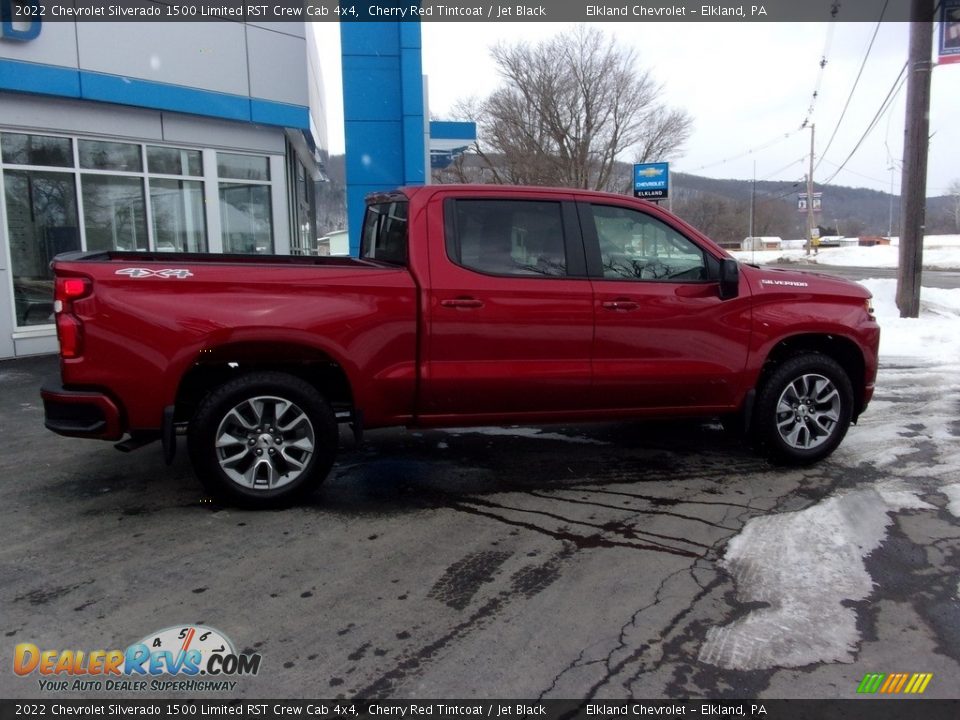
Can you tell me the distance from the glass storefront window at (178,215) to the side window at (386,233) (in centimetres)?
756

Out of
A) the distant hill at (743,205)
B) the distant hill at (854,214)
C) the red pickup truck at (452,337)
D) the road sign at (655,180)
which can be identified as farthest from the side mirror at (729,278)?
the distant hill at (854,214)

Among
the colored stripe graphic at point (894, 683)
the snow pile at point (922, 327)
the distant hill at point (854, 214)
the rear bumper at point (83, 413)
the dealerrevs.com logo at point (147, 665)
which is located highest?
the distant hill at point (854, 214)

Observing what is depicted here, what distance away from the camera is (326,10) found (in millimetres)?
15086

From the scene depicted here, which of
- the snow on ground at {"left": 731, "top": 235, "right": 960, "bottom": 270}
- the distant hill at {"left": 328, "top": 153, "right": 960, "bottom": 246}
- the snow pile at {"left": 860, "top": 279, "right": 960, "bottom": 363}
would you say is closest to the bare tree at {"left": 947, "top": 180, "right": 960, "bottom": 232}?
the distant hill at {"left": 328, "top": 153, "right": 960, "bottom": 246}

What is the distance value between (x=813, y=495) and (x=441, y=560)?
266 cm

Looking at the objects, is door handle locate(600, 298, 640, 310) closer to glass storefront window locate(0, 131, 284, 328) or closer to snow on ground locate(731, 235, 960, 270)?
glass storefront window locate(0, 131, 284, 328)

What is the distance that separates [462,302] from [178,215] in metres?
9.46

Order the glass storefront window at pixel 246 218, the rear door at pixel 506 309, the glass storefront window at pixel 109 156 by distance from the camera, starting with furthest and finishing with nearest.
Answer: the glass storefront window at pixel 246 218, the glass storefront window at pixel 109 156, the rear door at pixel 506 309

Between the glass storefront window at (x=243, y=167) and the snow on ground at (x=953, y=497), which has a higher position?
the glass storefront window at (x=243, y=167)

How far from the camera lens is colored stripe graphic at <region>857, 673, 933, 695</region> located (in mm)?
2955

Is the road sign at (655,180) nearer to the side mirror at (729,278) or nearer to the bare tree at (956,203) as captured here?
the side mirror at (729,278)

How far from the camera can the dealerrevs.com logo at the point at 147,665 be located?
298cm

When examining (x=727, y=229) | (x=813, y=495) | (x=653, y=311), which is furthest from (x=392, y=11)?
(x=727, y=229)

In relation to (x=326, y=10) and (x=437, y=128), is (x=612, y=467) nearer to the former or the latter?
(x=326, y=10)
